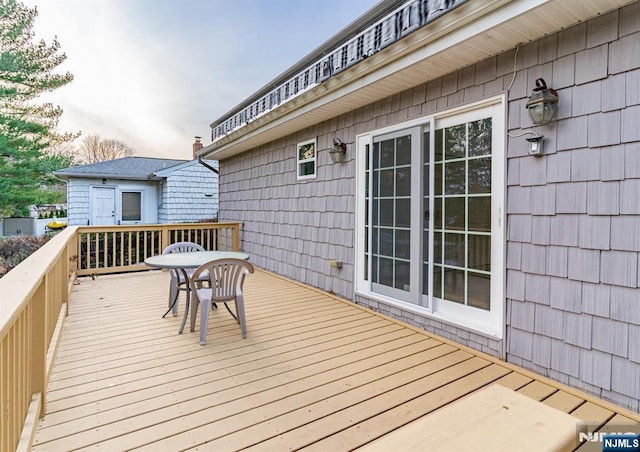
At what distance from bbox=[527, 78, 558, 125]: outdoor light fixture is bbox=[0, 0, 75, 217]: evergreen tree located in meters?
13.8

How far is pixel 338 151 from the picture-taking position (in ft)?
15.8

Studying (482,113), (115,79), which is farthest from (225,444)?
(115,79)

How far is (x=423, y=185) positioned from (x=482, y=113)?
865 millimetres

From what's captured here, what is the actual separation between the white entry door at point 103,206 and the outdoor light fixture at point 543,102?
12.1 meters

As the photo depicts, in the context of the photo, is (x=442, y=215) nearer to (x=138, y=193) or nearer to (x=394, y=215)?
(x=394, y=215)

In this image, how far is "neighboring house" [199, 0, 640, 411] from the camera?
7.45 ft

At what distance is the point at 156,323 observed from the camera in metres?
3.86

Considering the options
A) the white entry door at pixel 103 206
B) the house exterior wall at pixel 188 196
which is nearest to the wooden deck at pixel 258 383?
the house exterior wall at pixel 188 196

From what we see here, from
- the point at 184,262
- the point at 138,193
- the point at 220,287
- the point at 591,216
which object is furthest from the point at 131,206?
the point at 591,216

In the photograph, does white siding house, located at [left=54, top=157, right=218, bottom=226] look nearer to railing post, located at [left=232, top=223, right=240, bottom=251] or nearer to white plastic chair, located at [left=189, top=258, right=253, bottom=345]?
railing post, located at [left=232, top=223, right=240, bottom=251]

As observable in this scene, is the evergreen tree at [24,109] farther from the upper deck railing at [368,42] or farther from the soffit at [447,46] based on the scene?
the soffit at [447,46]

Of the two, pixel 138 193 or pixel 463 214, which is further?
pixel 138 193

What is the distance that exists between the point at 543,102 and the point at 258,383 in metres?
2.92

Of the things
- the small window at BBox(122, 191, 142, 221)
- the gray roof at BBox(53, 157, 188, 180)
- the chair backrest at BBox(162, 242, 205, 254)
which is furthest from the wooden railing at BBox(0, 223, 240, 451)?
the small window at BBox(122, 191, 142, 221)
